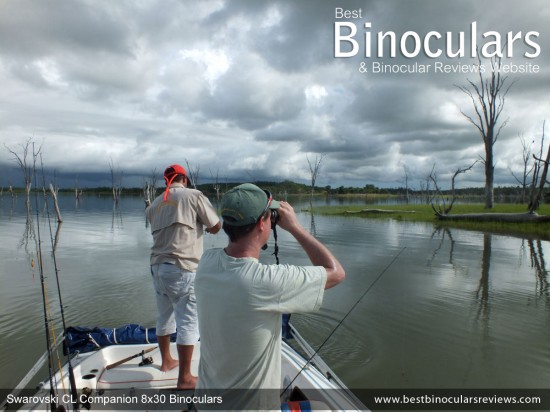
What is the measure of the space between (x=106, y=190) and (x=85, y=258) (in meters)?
161

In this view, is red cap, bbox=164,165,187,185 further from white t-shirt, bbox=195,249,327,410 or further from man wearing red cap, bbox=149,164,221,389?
white t-shirt, bbox=195,249,327,410

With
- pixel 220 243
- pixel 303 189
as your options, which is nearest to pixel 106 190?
pixel 303 189

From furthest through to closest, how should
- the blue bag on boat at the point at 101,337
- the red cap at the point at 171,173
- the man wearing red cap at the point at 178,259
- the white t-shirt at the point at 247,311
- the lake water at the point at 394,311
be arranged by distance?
the lake water at the point at 394,311
the blue bag on boat at the point at 101,337
the red cap at the point at 171,173
the man wearing red cap at the point at 178,259
the white t-shirt at the point at 247,311

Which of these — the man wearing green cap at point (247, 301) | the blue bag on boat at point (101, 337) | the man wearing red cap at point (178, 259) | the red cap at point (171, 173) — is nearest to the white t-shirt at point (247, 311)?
the man wearing green cap at point (247, 301)

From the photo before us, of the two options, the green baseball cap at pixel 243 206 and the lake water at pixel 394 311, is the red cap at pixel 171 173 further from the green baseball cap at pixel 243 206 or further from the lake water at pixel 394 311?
the green baseball cap at pixel 243 206

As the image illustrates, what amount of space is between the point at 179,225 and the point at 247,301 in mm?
2189

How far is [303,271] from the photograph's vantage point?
5.78 feet

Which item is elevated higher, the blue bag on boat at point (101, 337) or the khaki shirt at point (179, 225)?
the khaki shirt at point (179, 225)

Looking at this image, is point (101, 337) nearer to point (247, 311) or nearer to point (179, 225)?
point (179, 225)

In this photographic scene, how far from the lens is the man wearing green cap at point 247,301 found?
166 cm

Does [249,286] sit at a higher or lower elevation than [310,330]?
higher

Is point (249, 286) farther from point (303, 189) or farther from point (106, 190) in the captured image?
point (106, 190)

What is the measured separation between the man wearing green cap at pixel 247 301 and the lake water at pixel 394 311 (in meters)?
3.35

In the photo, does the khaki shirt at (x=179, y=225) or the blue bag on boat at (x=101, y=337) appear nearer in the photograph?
the khaki shirt at (x=179, y=225)
